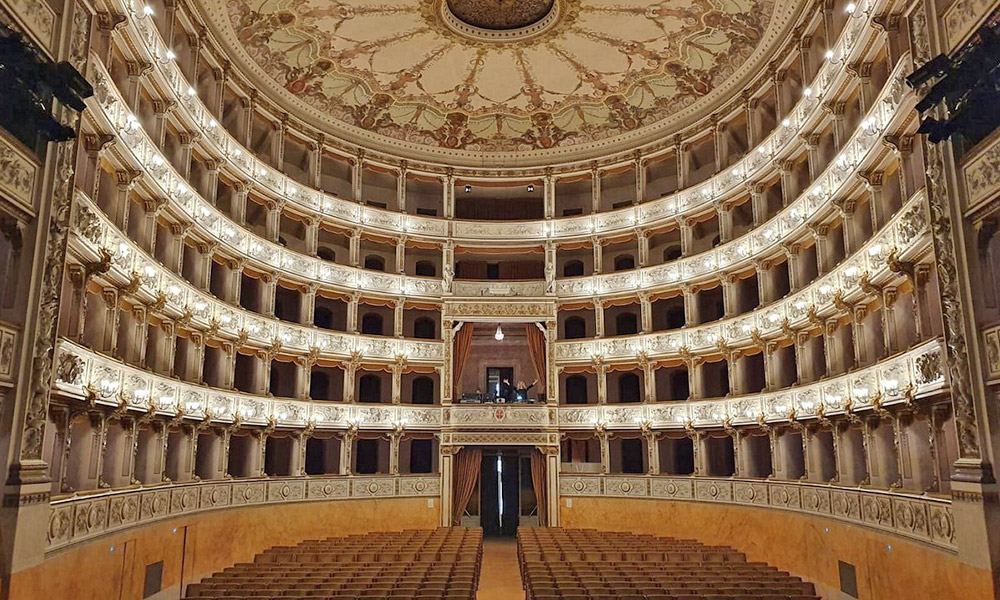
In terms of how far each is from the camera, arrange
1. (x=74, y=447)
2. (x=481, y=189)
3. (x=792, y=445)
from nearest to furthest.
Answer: (x=74, y=447), (x=792, y=445), (x=481, y=189)

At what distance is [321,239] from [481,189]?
7381mm

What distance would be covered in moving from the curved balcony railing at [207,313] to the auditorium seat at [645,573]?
9.89 meters

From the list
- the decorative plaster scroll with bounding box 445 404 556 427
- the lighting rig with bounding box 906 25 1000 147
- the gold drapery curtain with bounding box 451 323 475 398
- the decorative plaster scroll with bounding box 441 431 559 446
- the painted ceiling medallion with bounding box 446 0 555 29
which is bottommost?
the decorative plaster scroll with bounding box 441 431 559 446

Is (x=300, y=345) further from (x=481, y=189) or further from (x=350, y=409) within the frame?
(x=481, y=189)

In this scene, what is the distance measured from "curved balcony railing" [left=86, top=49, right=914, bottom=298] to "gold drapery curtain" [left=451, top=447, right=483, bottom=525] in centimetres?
649

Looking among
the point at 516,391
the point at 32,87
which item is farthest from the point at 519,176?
the point at 32,87

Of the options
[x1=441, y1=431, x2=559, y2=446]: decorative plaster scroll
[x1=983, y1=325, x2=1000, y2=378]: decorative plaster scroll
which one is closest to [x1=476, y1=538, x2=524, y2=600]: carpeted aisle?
[x1=441, y1=431, x2=559, y2=446]: decorative plaster scroll

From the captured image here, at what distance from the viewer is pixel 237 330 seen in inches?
928

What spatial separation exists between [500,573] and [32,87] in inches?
699

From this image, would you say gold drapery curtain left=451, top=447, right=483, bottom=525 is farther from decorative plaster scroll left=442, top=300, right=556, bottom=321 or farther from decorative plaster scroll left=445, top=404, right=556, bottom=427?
decorative plaster scroll left=442, top=300, right=556, bottom=321

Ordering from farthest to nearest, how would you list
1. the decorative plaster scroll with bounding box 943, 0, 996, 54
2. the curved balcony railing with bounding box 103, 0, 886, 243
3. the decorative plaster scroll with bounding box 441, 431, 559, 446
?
the decorative plaster scroll with bounding box 441, 431, 559, 446 → the curved balcony railing with bounding box 103, 0, 886, 243 → the decorative plaster scroll with bounding box 943, 0, 996, 54

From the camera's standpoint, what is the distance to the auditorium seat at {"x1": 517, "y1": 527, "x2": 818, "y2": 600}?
13.9 meters

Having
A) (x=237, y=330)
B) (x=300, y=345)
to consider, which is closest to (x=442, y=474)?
(x=300, y=345)

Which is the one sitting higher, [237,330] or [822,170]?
[822,170]
